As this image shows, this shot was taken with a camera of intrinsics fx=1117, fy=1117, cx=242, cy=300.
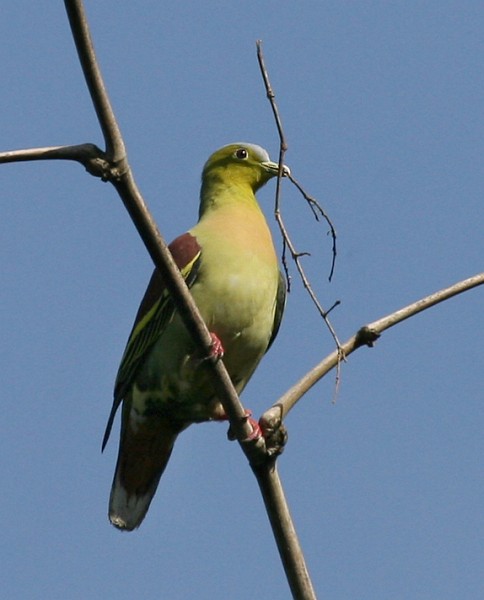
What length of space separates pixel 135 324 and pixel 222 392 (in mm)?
2339

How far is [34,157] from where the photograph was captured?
11.1ft

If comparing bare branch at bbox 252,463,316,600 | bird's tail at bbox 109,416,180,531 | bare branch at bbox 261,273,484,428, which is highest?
bird's tail at bbox 109,416,180,531

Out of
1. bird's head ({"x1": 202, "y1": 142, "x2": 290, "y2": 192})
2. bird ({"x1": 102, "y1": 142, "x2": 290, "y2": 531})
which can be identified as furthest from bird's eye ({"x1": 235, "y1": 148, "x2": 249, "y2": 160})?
bird ({"x1": 102, "y1": 142, "x2": 290, "y2": 531})

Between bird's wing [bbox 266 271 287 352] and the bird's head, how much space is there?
0.92 m

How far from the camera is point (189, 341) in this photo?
585 cm

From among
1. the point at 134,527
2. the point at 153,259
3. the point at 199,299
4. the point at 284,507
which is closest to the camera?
the point at 153,259

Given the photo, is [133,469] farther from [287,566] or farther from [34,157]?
[34,157]

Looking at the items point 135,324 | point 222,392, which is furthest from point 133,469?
point 222,392

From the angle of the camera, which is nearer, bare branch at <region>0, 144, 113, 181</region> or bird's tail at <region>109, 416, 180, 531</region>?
bare branch at <region>0, 144, 113, 181</region>

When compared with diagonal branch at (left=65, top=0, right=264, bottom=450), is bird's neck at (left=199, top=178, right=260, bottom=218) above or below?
above

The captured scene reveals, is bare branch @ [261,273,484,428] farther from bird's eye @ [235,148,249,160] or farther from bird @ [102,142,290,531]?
bird's eye @ [235,148,249,160]

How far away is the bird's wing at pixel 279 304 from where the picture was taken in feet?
20.6

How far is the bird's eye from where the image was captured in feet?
23.1

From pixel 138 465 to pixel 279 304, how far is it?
1223 mm
